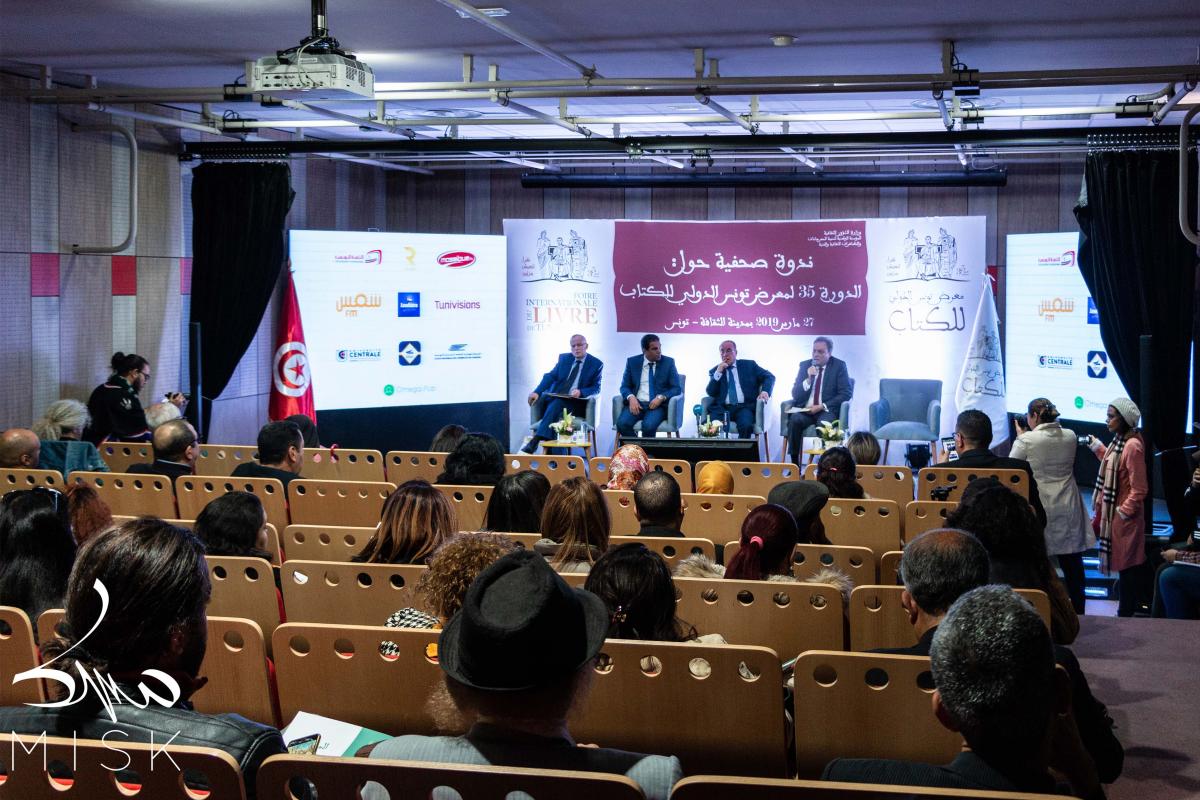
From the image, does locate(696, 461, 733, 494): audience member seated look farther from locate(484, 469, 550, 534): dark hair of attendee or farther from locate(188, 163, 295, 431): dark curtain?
locate(188, 163, 295, 431): dark curtain

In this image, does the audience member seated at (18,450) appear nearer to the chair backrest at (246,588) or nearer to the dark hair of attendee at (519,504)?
the dark hair of attendee at (519,504)

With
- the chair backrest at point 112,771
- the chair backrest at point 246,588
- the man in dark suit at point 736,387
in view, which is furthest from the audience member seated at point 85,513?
the man in dark suit at point 736,387

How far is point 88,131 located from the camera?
920 cm

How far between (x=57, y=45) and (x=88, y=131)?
5.48ft

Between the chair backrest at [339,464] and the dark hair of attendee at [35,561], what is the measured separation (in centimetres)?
403

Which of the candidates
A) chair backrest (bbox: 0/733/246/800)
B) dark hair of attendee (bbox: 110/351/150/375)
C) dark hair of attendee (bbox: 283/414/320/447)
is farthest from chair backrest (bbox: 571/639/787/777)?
dark hair of attendee (bbox: 110/351/150/375)

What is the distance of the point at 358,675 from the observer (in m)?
2.93

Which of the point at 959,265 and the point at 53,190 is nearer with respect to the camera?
the point at 53,190

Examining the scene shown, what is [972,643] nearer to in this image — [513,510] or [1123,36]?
[513,510]

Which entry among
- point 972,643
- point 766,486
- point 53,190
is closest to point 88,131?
point 53,190

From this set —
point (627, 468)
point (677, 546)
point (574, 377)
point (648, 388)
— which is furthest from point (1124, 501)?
point (574, 377)

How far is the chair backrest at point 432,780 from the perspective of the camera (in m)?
1.68

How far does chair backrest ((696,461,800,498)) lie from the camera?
6.96 meters

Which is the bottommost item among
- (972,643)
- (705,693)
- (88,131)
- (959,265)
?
(705,693)
